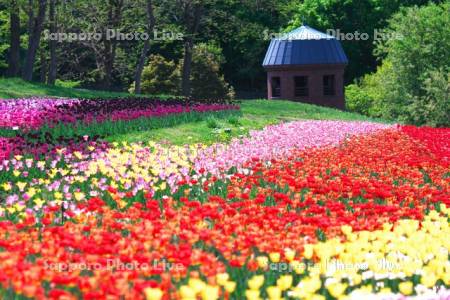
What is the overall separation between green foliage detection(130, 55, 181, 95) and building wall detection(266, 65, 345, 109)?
5.99m

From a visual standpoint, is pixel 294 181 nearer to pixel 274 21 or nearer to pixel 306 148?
pixel 306 148

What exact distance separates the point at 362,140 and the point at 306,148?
3.37m

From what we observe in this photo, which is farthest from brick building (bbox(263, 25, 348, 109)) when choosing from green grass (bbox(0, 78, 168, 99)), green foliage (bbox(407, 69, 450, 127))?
green grass (bbox(0, 78, 168, 99))

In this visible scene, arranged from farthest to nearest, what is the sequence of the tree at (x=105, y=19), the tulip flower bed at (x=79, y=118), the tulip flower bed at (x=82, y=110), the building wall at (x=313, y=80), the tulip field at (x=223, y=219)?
1. the building wall at (x=313, y=80)
2. the tree at (x=105, y=19)
3. the tulip flower bed at (x=82, y=110)
4. the tulip flower bed at (x=79, y=118)
5. the tulip field at (x=223, y=219)

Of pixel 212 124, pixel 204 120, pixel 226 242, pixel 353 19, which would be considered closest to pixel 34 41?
pixel 204 120

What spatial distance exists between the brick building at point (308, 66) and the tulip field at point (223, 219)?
25.6m

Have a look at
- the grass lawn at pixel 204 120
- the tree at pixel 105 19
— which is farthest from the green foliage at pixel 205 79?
the grass lawn at pixel 204 120

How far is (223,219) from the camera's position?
8062 millimetres

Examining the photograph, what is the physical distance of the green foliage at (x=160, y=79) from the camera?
1854 inches

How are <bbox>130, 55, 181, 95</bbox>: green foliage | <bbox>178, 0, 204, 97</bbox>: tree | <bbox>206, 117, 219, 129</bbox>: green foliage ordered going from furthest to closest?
<bbox>130, 55, 181, 95</bbox>: green foliage < <bbox>178, 0, 204, 97</bbox>: tree < <bbox>206, 117, 219, 129</bbox>: green foliage

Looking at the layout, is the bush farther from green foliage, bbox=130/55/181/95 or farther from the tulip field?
the tulip field

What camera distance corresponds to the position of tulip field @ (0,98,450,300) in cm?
610

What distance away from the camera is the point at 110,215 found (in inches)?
311

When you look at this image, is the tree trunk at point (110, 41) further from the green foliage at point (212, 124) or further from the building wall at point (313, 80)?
the green foliage at point (212, 124)
